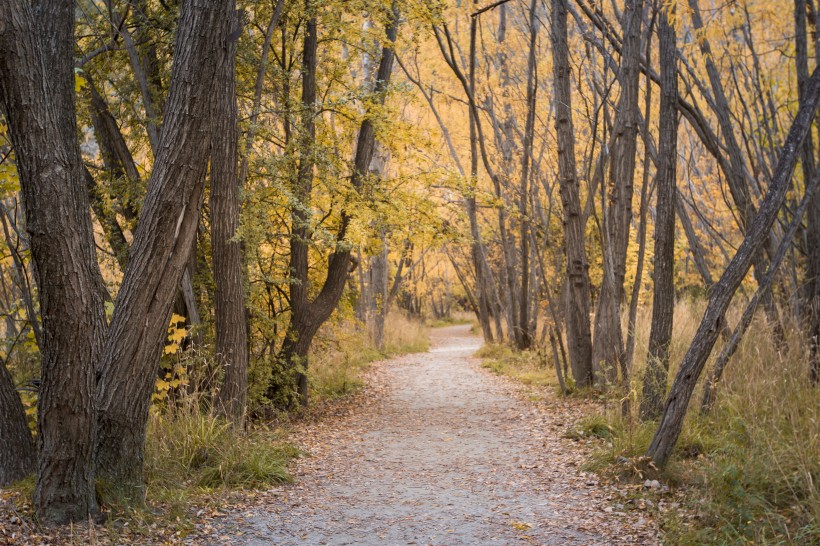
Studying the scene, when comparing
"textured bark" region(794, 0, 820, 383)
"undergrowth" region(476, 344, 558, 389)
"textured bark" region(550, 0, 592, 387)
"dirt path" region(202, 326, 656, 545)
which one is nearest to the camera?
"dirt path" region(202, 326, 656, 545)

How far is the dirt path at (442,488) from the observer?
15.5 feet

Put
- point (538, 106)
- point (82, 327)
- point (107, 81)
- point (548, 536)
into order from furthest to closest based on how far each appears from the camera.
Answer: point (538, 106) < point (107, 81) < point (548, 536) < point (82, 327)

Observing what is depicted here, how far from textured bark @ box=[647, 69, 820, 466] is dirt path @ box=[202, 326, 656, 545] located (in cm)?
91

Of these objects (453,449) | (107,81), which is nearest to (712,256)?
(453,449)

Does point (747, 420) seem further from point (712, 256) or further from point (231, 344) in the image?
point (712, 256)

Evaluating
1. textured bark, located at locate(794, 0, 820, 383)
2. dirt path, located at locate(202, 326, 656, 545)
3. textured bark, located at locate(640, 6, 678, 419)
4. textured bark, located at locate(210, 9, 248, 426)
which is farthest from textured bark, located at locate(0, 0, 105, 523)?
textured bark, located at locate(794, 0, 820, 383)

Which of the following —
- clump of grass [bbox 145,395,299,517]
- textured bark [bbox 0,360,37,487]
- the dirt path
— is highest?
textured bark [bbox 0,360,37,487]

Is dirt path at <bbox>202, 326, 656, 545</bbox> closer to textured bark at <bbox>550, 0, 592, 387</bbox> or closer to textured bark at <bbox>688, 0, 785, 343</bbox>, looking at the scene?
textured bark at <bbox>550, 0, 592, 387</bbox>

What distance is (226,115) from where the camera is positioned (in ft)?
24.0

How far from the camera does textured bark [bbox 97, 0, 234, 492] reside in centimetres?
460


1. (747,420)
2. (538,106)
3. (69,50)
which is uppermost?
(538,106)

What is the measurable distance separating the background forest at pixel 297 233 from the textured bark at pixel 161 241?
14 millimetres

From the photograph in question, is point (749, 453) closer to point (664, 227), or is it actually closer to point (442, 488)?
point (664, 227)

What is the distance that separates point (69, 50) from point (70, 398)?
2359mm
